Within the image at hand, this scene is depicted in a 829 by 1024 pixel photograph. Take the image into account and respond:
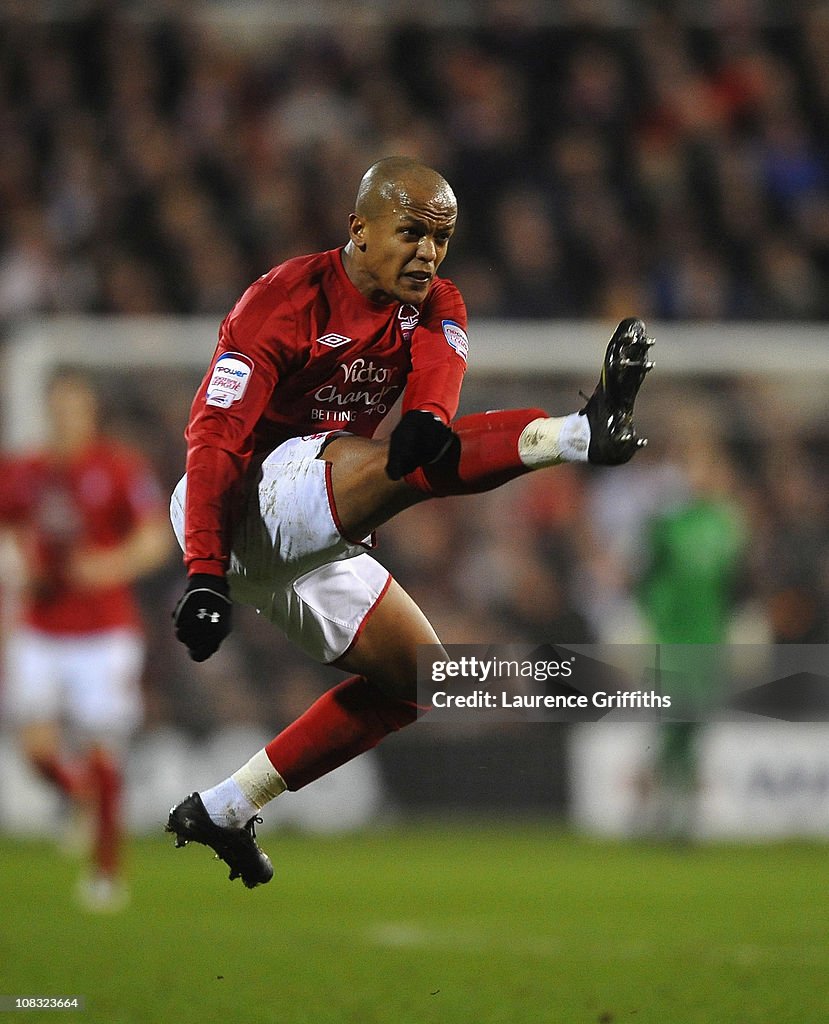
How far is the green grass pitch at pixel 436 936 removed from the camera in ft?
15.3

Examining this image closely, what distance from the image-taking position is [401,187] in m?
3.81

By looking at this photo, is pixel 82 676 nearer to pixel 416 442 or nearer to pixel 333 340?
pixel 333 340

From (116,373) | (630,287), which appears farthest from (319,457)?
(630,287)

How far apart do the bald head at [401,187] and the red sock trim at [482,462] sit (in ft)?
1.61

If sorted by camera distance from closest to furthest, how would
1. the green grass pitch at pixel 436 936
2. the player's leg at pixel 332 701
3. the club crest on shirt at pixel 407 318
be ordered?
the club crest on shirt at pixel 407 318 → the player's leg at pixel 332 701 → the green grass pitch at pixel 436 936

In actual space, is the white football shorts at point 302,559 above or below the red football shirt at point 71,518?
below

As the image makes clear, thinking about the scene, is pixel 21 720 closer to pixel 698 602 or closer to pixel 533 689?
pixel 698 602

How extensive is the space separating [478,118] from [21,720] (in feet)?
18.9

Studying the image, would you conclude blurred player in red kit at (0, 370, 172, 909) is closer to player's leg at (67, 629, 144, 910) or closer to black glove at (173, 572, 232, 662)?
player's leg at (67, 629, 144, 910)

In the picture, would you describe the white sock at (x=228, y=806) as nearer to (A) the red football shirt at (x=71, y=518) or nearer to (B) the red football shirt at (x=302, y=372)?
(B) the red football shirt at (x=302, y=372)

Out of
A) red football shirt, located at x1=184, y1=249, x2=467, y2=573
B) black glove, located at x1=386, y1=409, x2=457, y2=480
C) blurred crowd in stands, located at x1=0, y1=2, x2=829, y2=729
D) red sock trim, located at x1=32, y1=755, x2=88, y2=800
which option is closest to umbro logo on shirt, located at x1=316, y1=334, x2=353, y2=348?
red football shirt, located at x1=184, y1=249, x2=467, y2=573

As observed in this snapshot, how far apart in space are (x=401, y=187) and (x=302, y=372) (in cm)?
49

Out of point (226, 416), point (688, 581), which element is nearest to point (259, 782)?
point (226, 416)

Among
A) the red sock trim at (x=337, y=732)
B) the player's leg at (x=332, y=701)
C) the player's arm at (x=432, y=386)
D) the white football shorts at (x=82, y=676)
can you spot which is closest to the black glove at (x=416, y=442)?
the player's arm at (x=432, y=386)
